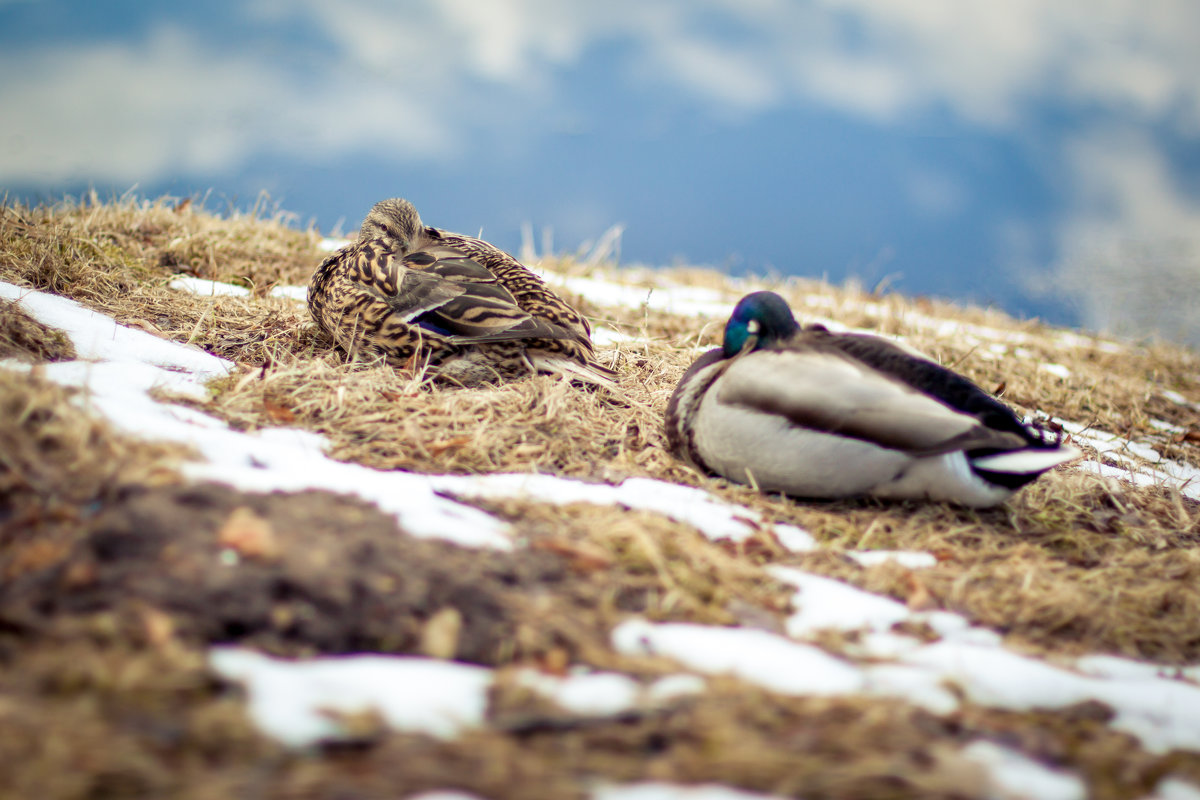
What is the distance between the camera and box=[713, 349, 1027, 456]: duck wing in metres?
2.94

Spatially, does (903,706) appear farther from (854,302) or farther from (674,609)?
(854,302)

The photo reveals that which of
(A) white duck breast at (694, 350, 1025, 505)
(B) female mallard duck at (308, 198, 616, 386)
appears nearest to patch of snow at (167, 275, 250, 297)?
(B) female mallard duck at (308, 198, 616, 386)

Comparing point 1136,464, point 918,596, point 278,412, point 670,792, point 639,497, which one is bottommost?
point 670,792

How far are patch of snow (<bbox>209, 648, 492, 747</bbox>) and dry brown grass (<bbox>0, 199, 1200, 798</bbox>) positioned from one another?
0.05 metres

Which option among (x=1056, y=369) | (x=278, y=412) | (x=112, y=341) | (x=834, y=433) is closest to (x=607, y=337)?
(x=278, y=412)

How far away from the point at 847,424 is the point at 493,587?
157cm

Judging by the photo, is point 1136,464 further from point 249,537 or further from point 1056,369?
point 249,537

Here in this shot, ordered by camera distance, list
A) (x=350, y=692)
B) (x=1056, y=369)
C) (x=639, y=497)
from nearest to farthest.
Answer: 1. (x=350, y=692)
2. (x=639, y=497)
3. (x=1056, y=369)

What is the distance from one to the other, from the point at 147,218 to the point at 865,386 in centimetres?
595

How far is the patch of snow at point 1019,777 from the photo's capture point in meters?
1.65

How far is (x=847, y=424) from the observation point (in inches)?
118

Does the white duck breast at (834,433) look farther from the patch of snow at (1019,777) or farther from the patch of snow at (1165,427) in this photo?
the patch of snow at (1165,427)

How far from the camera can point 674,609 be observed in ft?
7.40

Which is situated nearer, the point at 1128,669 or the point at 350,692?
the point at 350,692
